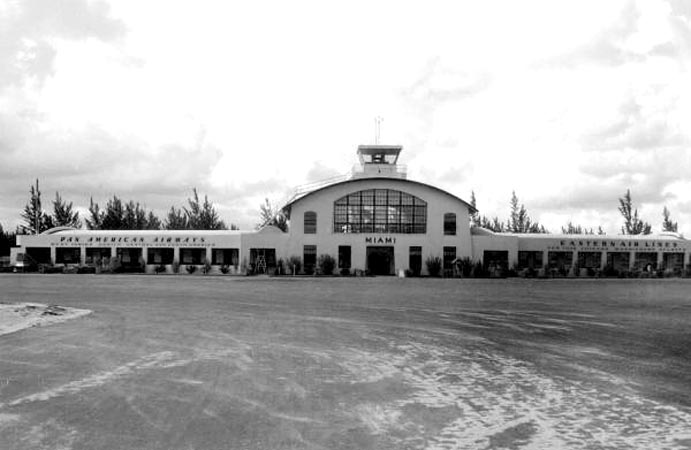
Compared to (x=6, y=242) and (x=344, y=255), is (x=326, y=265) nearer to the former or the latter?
(x=344, y=255)

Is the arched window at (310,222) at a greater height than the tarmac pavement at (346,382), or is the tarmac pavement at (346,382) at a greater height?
the arched window at (310,222)

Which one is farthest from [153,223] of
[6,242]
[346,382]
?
[346,382]

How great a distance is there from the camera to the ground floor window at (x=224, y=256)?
192ft

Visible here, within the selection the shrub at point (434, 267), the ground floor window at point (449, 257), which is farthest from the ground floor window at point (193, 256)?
the ground floor window at point (449, 257)

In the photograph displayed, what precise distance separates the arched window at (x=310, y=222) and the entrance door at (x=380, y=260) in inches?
184

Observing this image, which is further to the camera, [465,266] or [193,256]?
[193,256]

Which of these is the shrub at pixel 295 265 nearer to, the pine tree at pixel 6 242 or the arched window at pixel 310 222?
the arched window at pixel 310 222

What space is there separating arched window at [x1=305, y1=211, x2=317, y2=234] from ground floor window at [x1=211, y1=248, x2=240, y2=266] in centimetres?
651

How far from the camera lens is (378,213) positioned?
56.4 m

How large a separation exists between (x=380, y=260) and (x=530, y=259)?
1296 centimetres

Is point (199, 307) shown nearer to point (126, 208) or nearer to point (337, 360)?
point (337, 360)

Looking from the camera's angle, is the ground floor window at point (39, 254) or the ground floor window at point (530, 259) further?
the ground floor window at point (39, 254)

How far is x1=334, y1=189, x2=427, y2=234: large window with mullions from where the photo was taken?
56.3 metres

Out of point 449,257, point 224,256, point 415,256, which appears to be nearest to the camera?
point 415,256
